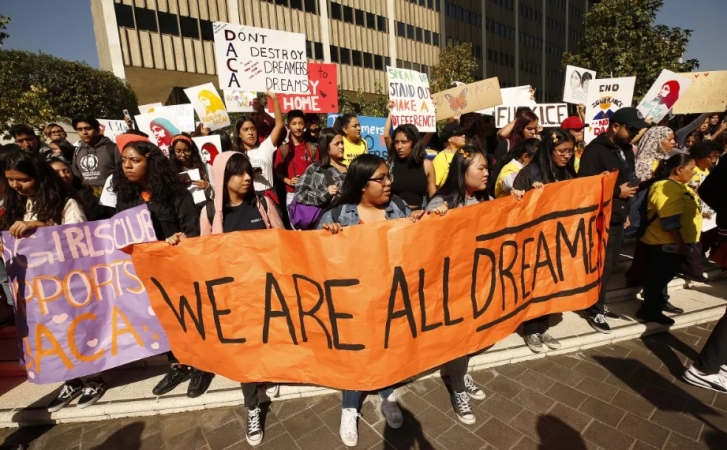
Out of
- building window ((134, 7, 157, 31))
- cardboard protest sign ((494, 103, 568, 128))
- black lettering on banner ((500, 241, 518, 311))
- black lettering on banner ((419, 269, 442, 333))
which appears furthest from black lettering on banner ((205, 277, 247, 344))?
building window ((134, 7, 157, 31))

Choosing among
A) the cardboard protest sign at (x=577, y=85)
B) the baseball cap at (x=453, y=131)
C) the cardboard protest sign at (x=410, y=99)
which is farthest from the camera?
the cardboard protest sign at (x=577, y=85)

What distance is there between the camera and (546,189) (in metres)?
2.79

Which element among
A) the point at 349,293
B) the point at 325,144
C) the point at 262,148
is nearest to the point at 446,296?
the point at 349,293

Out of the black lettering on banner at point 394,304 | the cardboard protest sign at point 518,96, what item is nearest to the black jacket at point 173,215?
the black lettering on banner at point 394,304

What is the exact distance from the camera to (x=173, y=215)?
9.84ft

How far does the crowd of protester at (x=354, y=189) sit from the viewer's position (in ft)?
8.79

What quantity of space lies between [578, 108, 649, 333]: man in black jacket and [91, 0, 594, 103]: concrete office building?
90.0 ft

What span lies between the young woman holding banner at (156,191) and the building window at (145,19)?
25.9 metres

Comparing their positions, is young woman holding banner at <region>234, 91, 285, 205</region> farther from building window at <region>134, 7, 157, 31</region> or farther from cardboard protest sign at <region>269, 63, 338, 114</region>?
building window at <region>134, 7, 157, 31</region>

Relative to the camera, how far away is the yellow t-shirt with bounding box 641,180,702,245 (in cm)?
338

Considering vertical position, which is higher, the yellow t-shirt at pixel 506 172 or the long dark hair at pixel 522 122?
the long dark hair at pixel 522 122

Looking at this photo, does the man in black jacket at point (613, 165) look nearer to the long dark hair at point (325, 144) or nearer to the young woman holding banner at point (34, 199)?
the long dark hair at point (325, 144)

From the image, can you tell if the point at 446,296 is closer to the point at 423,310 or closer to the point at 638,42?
the point at 423,310

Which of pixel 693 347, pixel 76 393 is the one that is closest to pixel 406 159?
pixel 693 347
